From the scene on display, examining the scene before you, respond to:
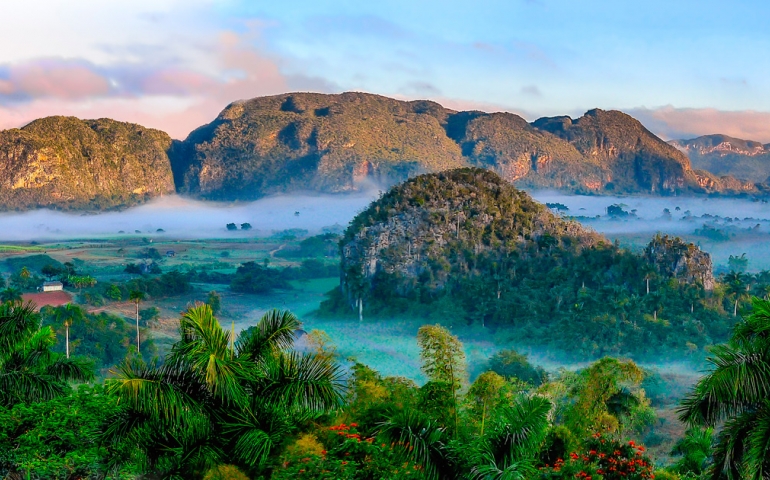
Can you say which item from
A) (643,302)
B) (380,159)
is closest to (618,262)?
(643,302)

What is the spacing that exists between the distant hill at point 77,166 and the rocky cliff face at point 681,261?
148516mm

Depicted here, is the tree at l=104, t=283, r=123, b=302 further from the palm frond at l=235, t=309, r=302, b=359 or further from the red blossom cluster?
the red blossom cluster

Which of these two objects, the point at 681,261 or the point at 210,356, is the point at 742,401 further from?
the point at 681,261

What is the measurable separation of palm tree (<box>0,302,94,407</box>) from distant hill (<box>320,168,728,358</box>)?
120 feet

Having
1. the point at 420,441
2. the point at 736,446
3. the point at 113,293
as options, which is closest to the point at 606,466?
the point at 736,446

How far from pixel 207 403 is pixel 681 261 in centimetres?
4852

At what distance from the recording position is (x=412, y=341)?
167 ft

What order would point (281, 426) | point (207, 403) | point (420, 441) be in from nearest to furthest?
point (420, 441), point (207, 403), point (281, 426)

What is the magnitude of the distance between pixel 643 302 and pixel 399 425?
45.2 metres

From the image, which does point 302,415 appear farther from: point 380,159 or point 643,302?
point 380,159

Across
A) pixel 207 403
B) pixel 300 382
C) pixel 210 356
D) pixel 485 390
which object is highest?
pixel 210 356

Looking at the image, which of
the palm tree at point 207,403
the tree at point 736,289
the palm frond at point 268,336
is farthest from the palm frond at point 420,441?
the tree at point 736,289

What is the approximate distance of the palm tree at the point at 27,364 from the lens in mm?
13625

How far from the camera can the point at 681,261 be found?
172 feet
